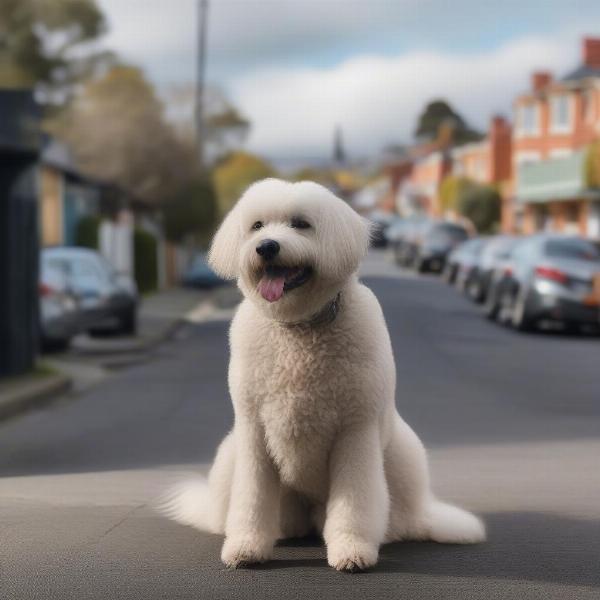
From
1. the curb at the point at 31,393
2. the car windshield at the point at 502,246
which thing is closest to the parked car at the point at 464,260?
the car windshield at the point at 502,246

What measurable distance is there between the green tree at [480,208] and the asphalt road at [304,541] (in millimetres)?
52487

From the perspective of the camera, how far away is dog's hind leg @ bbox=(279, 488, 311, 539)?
5.29 meters

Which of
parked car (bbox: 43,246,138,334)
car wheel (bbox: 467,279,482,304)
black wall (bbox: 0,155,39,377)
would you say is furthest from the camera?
car wheel (bbox: 467,279,482,304)

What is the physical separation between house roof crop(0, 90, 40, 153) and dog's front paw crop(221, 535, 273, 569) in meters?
9.35

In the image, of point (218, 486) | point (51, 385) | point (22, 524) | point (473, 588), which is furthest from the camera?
point (51, 385)

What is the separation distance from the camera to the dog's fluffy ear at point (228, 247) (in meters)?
4.75

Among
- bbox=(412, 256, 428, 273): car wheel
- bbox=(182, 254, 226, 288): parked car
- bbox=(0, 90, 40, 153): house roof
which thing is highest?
bbox=(0, 90, 40, 153): house roof

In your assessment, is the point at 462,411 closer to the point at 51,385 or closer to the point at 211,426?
the point at 211,426

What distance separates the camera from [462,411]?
1186 centimetres

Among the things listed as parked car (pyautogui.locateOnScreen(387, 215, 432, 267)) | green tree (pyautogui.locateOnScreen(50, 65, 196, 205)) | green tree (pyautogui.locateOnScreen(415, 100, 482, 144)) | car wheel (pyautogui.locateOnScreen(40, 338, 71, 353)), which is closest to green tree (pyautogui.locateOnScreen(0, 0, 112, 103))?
green tree (pyautogui.locateOnScreen(50, 65, 196, 205))

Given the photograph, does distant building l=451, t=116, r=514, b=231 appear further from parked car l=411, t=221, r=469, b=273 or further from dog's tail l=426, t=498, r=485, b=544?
dog's tail l=426, t=498, r=485, b=544

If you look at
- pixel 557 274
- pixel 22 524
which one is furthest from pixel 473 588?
pixel 557 274

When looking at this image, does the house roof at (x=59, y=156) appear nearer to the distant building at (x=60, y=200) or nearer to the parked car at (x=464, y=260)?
the distant building at (x=60, y=200)

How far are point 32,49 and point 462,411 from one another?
44979 mm
